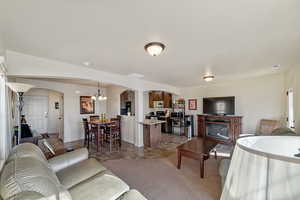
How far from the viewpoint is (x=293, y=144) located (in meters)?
0.57

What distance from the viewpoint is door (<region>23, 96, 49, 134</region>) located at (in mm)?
6680

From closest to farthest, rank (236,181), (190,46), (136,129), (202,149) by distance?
(236,181)
(190,46)
(202,149)
(136,129)

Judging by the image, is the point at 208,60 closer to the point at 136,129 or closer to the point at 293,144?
the point at 293,144

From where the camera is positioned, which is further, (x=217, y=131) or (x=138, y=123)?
(x=217, y=131)

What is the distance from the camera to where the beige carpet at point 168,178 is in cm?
229

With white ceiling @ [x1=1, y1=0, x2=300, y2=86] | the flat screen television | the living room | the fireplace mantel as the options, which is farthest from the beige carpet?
the flat screen television

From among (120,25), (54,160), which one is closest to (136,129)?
(54,160)

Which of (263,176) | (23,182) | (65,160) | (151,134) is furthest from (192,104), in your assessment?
(263,176)

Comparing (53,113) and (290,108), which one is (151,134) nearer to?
(290,108)

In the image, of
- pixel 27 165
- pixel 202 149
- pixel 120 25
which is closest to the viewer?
pixel 27 165

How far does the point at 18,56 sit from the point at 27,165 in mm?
2618

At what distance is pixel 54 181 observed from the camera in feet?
4.05

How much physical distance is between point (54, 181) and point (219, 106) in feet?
19.2

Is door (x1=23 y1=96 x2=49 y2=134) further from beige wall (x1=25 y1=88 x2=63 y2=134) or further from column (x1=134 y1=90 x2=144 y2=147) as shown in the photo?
column (x1=134 y1=90 x2=144 y2=147)
